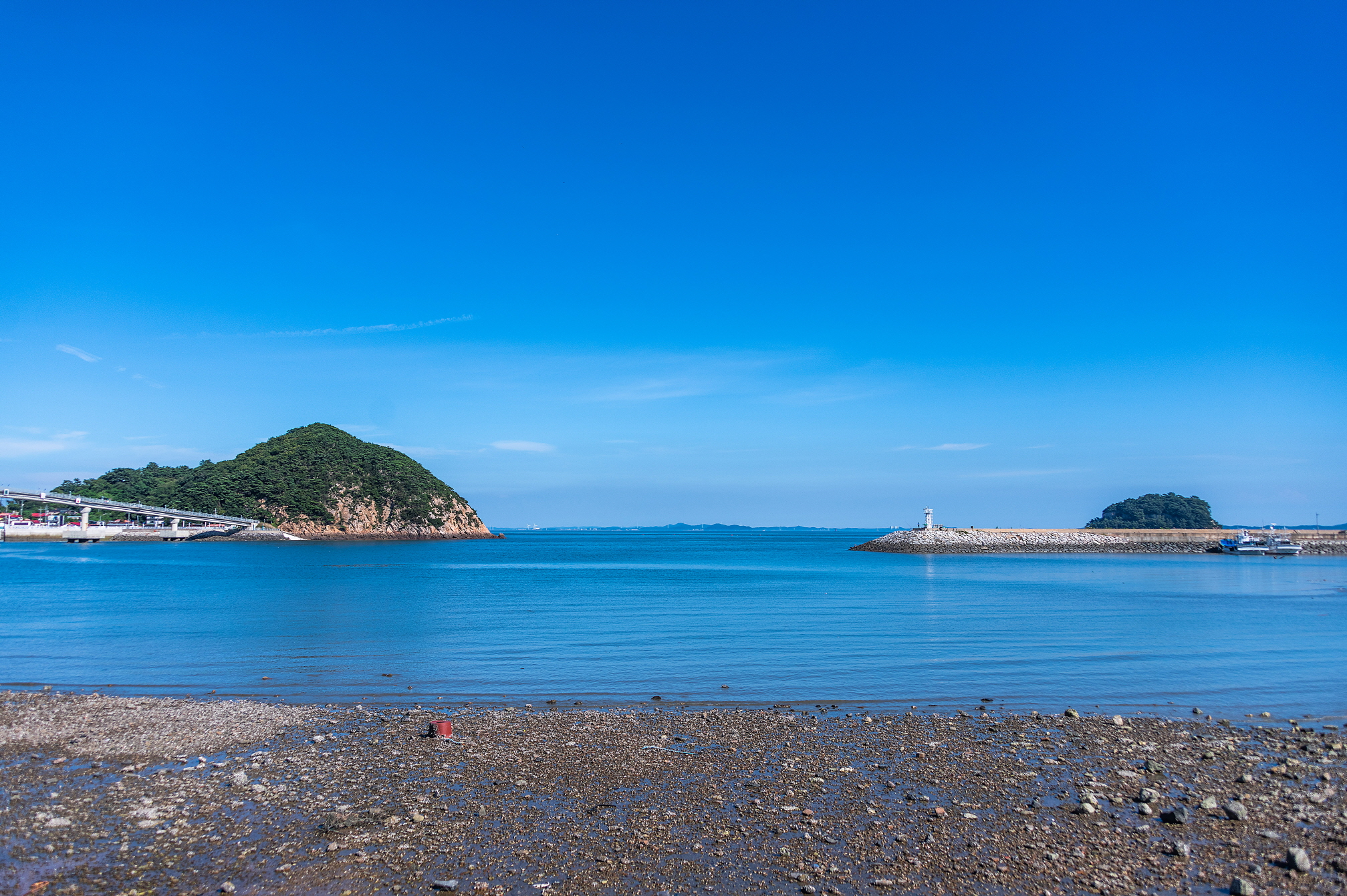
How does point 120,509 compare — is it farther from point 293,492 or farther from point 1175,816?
point 1175,816

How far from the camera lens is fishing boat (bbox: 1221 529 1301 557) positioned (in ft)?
351

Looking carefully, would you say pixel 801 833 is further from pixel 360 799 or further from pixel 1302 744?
pixel 1302 744

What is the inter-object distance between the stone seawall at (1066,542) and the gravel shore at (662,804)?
111071 mm

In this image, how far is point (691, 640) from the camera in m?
25.8

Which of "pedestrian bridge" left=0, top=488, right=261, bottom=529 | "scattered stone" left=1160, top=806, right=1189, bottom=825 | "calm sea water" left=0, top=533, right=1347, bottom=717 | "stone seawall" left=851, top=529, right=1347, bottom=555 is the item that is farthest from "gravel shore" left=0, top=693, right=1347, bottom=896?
"pedestrian bridge" left=0, top=488, right=261, bottom=529

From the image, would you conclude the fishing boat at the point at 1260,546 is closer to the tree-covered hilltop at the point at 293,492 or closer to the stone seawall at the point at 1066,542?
the stone seawall at the point at 1066,542

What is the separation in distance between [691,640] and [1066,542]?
117367 mm

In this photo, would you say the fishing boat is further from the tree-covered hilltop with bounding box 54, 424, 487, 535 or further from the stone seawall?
the tree-covered hilltop with bounding box 54, 424, 487, 535

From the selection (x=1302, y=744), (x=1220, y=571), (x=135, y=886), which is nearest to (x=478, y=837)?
(x=135, y=886)

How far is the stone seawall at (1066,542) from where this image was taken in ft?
A: 389

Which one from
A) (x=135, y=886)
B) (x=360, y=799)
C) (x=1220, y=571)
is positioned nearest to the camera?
(x=135, y=886)

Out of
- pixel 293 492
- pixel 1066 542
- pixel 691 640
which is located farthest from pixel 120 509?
pixel 1066 542

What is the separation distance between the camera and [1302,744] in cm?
1247

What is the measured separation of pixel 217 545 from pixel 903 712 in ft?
514
